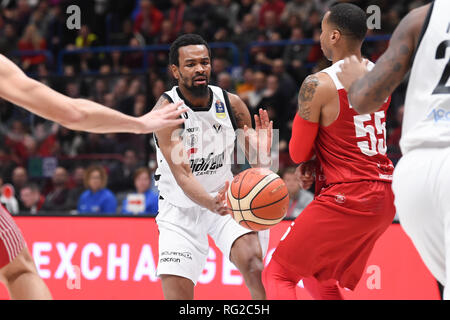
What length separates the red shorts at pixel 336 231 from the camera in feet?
13.4

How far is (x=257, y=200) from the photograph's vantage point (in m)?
4.25

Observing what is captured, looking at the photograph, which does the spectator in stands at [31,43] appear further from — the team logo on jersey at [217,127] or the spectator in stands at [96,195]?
the team logo on jersey at [217,127]

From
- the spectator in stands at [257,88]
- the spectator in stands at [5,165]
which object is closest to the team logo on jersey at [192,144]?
the spectator in stands at [257,88]

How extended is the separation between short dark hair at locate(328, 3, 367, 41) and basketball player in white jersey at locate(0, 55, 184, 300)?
1414mm

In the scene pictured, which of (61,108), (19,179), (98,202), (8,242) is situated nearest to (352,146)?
(61,108)

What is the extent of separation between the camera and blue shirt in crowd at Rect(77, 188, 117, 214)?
827 cm

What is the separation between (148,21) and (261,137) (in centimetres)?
827

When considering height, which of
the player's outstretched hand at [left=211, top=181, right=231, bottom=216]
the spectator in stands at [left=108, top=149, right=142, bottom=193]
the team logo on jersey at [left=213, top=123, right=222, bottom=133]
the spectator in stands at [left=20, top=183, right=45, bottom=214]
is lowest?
the spectator in stands at [left=20, top=183, right=45, bottom=214]

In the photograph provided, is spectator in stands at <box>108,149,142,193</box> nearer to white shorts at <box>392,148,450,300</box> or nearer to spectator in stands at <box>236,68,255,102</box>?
Answer: spectator in stands at <box>236,68,255,102</box>

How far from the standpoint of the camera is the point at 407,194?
106 inches

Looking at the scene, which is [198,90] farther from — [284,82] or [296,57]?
[296,57]

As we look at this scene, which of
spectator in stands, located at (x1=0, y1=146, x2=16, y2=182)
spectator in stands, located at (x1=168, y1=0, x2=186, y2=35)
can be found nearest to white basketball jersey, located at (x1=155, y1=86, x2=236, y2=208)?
spectator in stands, located at (x1=0, y1=146, x2=16, y2=182)

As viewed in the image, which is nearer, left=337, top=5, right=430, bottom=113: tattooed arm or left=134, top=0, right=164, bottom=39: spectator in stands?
left=337, top=5, right=430, bottom=113: tattooed arm
